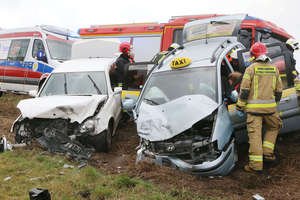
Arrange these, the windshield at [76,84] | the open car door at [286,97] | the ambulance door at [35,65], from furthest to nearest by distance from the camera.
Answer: the ambulance door at [35,65]
the windshield at [76,84]
the open car door at [286,97]

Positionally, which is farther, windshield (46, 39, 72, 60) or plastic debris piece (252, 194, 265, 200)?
windshield (46, 39, 72, 60)

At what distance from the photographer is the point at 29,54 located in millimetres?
11039

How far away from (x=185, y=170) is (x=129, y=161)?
1.31 metres

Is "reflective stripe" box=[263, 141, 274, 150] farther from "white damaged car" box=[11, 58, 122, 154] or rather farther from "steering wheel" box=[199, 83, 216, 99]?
"white damaged car" box=[11, 58, 122, 154]

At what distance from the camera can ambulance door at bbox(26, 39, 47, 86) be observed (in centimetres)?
1070

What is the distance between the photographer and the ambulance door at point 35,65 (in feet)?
35.1

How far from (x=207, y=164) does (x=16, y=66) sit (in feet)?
31.5

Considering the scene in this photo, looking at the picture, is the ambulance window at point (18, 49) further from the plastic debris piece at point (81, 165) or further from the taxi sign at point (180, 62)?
the taxi sign at point (180, 62)

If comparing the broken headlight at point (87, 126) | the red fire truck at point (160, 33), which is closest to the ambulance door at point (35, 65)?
the red fire truck at point (160, 33)

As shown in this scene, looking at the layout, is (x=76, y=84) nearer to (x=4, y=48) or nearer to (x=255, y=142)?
(x=255, y=142)

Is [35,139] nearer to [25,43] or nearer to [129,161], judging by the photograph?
[129,161]

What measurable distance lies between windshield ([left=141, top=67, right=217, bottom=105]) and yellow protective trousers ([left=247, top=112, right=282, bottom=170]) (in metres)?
0.74

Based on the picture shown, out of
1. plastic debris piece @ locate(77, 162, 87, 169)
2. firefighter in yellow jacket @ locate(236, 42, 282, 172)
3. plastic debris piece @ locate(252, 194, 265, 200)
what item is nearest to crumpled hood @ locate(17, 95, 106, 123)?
plastic debris piece @ locate(77, 162, 87, 169)

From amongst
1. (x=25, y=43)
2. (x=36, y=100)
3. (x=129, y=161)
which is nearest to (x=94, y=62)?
(x=36, y=100)
